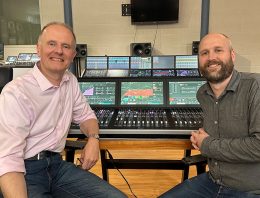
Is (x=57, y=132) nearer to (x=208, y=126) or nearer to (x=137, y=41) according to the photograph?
(x=208, y=126)

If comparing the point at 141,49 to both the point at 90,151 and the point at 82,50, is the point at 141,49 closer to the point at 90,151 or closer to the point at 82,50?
the point at 82,50

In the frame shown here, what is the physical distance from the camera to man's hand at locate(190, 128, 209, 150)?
142cm

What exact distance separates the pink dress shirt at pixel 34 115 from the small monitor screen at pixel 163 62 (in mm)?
1232

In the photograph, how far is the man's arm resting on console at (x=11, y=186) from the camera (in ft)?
3.75

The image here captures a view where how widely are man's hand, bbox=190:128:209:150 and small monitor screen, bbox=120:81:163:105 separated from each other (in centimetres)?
50

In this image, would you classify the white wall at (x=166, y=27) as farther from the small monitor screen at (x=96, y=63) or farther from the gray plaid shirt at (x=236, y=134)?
the gray plaid shirt at (x=236, y=134)

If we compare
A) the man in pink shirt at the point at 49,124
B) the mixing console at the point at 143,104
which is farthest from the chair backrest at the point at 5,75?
the mixing console at the point at 143,104

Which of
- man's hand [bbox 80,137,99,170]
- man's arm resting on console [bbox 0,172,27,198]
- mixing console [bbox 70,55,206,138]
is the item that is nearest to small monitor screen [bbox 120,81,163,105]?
mixing console [bbox 70,55,206,138]

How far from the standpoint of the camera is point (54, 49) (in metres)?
1.46

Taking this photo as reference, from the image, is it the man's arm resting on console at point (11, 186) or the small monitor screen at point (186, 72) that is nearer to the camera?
the man's arm resting on console at point (11, 186)

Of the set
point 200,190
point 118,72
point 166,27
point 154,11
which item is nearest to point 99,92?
point 118,72

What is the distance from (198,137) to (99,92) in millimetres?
856

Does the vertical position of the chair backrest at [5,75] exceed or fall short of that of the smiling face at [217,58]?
it falls short

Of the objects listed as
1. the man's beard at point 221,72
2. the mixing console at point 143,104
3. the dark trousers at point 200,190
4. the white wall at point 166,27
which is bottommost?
the dark trousers at point 200,190
